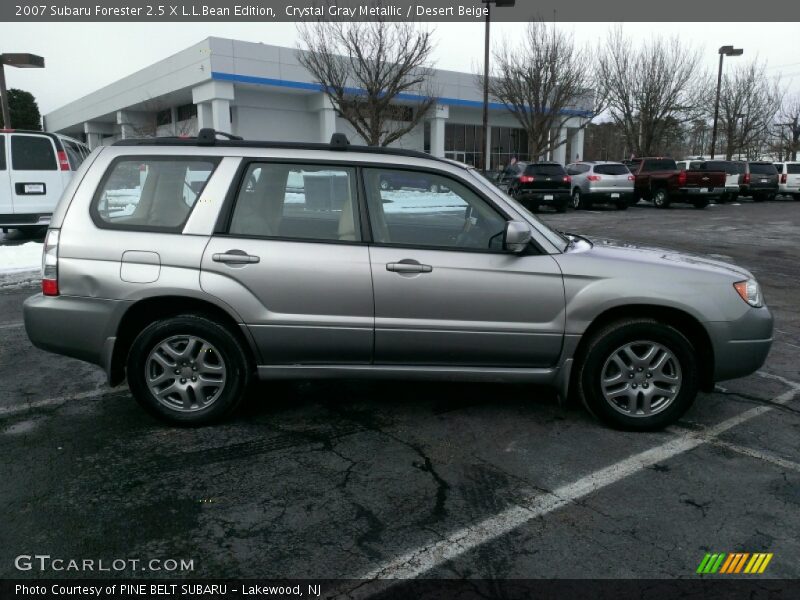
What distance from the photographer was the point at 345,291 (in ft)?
12.2

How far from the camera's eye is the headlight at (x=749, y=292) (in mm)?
3836

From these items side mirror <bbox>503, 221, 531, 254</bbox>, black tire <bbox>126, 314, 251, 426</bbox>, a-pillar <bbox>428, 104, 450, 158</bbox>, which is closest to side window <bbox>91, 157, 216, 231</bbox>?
black tire <bbox>126, 314, 251, 426</bbox>

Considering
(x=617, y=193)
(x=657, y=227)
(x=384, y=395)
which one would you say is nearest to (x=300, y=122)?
(x=617, y=193)

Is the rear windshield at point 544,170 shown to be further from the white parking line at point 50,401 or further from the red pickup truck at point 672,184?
the white parking line at point 50,401

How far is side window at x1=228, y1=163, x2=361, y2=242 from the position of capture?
150 inches

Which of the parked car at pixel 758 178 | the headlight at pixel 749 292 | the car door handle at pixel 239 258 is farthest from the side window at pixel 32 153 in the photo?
the parked car at pixel 758 178

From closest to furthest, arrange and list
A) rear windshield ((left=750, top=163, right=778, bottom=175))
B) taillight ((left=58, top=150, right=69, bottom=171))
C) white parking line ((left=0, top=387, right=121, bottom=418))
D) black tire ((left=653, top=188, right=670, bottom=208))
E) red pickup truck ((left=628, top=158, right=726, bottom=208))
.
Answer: white parking line ((left=0, top=387, right=121, bottom=418)) → taillight ((left=58, top=150, right=69, bottom=171)) → red pickup truck ((left=628, top=158, right=726, bottom=208)) → black tire ((left=653, top=188, right=670, bottom=208)) → rear windshield ((left=750, top=163, right=778, bottom=175))

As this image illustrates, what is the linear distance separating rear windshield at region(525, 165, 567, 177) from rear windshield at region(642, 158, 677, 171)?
4788mm

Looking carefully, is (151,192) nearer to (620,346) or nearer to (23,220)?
(620,346)

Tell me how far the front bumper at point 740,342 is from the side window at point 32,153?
12.2 metres

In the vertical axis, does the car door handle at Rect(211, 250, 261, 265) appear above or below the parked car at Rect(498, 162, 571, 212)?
below

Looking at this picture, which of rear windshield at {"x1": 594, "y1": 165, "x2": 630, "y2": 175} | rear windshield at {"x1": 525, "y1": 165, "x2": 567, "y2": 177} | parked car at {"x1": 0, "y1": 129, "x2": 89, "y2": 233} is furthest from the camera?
rear windshield at {"x1": 594, "y1": 165, "x2": 630, "y2": 175}

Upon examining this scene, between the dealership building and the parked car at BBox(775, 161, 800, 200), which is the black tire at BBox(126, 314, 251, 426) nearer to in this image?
the dealership building

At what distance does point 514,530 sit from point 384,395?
6.08 feet
